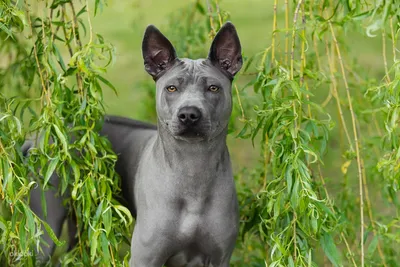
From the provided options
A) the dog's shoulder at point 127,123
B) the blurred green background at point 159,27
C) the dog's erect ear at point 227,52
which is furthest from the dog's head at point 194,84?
the blurred green background at point 159,27

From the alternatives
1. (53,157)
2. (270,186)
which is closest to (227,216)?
(270,186)

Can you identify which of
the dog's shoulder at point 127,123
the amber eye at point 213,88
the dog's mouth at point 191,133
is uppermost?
the amber eye at point 213,88

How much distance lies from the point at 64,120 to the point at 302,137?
0.92m

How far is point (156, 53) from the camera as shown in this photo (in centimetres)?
315

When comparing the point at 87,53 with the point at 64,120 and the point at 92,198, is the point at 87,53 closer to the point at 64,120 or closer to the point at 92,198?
the point at 64,120

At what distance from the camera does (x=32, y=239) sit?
3.01 meters

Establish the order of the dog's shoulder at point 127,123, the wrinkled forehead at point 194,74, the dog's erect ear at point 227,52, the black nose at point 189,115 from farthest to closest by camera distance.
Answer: the dog's shoulder at point 127,123 → the dog's erect ear at point 227,52 → the wrinkled forehead at point 194,74 → the black nose at point 189,115

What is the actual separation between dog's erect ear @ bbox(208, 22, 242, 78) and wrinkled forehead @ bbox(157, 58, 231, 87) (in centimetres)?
4

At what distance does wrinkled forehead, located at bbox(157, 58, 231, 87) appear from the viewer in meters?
3.00

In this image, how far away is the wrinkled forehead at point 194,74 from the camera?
2998mm

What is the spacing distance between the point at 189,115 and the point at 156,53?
1.30 ft

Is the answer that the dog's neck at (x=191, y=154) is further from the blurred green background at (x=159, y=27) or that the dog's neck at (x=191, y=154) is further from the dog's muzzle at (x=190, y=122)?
the blurred green background at (x=159, y=27)

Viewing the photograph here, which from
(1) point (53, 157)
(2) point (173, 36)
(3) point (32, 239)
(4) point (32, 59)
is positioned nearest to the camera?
(3) point (32, 239)

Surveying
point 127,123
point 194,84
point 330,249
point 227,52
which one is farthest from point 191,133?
point 127,123
